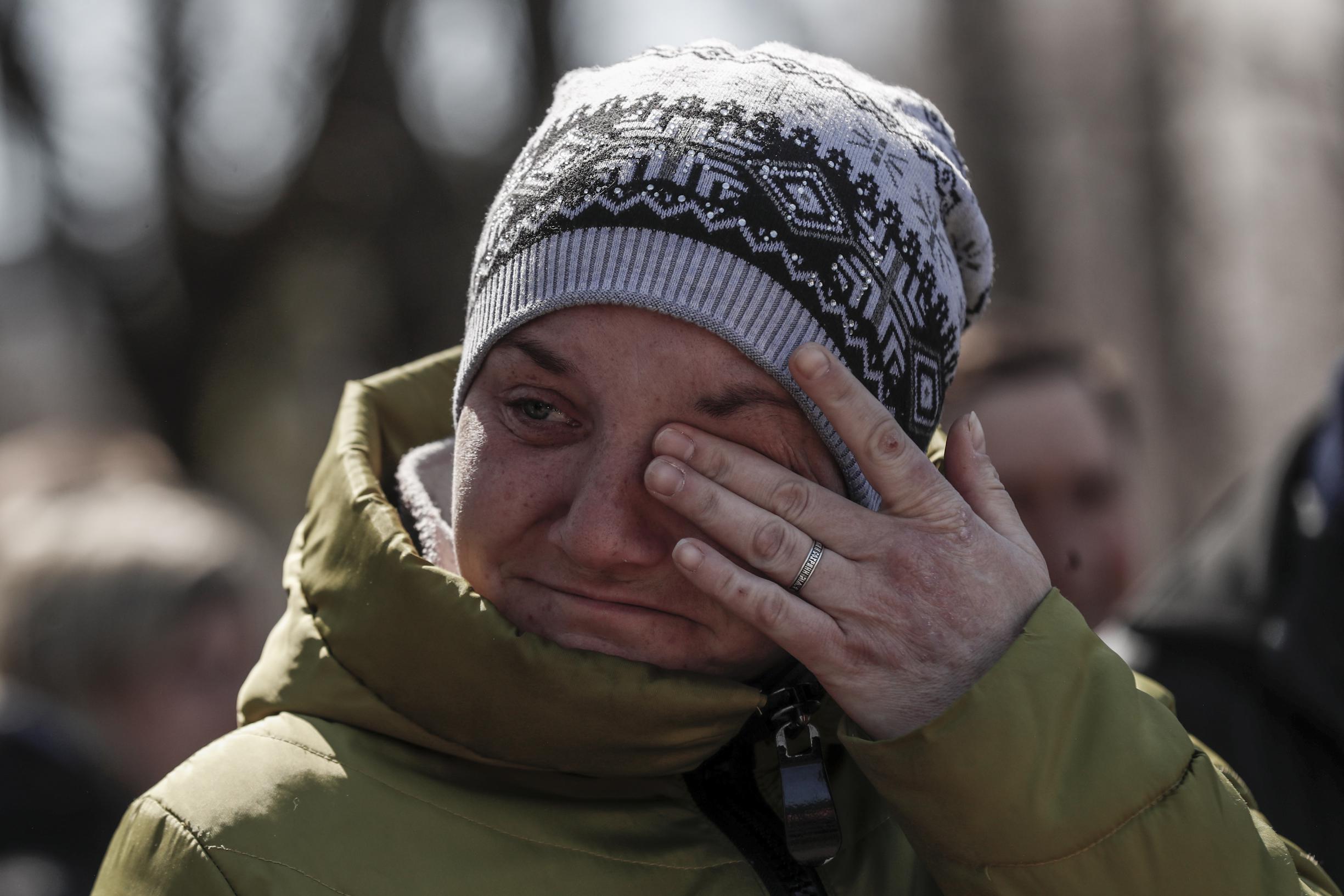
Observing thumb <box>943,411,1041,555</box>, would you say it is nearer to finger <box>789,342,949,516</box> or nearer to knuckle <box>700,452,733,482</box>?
finger <box>789,342,949,516</box>

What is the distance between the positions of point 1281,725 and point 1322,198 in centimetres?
910

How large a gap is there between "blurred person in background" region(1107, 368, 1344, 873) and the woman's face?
172cm

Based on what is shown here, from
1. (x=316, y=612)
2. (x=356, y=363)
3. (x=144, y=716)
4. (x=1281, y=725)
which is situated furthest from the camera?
(x=356, y=363)

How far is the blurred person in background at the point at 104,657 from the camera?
2.62m

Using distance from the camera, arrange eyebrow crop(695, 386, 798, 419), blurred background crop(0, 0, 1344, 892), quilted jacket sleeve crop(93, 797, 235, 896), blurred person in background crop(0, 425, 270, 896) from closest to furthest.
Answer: quilted jacket sleeve crop(93, 797, 235, 896), eyebrow crop(695, 386, 798, 419), blurred person in background crop(0, 425, 270, 896), blurred background crop(0, 0, 1344, 892)

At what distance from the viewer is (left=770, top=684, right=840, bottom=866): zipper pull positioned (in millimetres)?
1544

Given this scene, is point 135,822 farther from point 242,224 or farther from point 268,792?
point 242,224

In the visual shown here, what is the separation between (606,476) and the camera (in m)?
1.53

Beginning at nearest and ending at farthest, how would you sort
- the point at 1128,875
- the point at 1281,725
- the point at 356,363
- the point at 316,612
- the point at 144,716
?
the point at 1128,875 < the point at 316,612 < the point at 1281,725 < the point at 144,716 < the point at 356,363

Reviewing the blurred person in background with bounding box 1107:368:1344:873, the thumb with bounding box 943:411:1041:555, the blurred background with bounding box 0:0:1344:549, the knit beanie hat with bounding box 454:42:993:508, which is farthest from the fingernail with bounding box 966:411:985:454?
the blurred background with bounding box 0:0:1344:549

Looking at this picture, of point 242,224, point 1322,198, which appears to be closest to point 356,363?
point 242,224

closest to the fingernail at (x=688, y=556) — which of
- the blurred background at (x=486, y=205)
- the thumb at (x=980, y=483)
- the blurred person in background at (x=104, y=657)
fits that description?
the thumb at (x=980, y=483)

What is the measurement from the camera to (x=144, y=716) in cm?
303

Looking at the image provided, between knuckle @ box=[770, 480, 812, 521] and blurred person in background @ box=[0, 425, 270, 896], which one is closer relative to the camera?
knuckle @ box=[770, 480, 812, 521]
